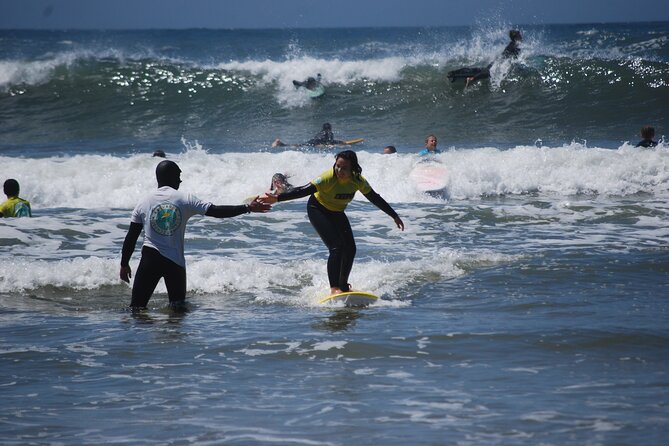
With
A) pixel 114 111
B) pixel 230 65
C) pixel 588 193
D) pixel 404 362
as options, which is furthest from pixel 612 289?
pixel 230 65

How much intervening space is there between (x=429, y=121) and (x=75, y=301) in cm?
1845

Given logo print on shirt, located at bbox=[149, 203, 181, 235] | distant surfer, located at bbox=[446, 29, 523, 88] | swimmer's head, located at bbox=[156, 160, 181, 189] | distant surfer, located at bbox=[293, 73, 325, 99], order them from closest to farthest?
logo print on shirt, located at bbox=[149, 203, 181, 235] → swimmer's head, located at bbox=[156, 160, 181, 189] → distant surfer, located at bbox=[446, 29, 523, 88] → distant surfer, located at bbox=[293, 73, 325, 99]

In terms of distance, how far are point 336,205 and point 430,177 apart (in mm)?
8439

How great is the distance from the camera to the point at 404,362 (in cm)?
613

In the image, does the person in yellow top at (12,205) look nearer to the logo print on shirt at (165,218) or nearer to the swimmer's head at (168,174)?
the swimmer's head at (168,174)

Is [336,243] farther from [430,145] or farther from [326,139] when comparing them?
[326,139]

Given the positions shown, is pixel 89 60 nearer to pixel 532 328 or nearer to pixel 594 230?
pixel 594 230

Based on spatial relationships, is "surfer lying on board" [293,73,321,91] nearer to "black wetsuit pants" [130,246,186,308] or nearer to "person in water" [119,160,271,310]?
"black wetsuit pants" [130,246,186,308]

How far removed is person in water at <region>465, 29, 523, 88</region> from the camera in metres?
27.9

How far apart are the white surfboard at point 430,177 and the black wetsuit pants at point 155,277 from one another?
29.3ft

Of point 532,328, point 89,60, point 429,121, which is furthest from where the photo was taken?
point 89,60

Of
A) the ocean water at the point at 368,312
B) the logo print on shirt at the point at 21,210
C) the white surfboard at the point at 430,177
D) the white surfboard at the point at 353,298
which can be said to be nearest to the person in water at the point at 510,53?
the ocean water at the point at 368,312

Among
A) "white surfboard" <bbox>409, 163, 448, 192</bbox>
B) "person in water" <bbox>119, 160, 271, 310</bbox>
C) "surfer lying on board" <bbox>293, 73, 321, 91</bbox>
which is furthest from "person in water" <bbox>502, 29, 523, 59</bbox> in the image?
"person in water" <bbox>119, 160, 271, 310</bbox>

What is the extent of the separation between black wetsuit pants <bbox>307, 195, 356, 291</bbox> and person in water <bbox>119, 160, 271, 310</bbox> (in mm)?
770
